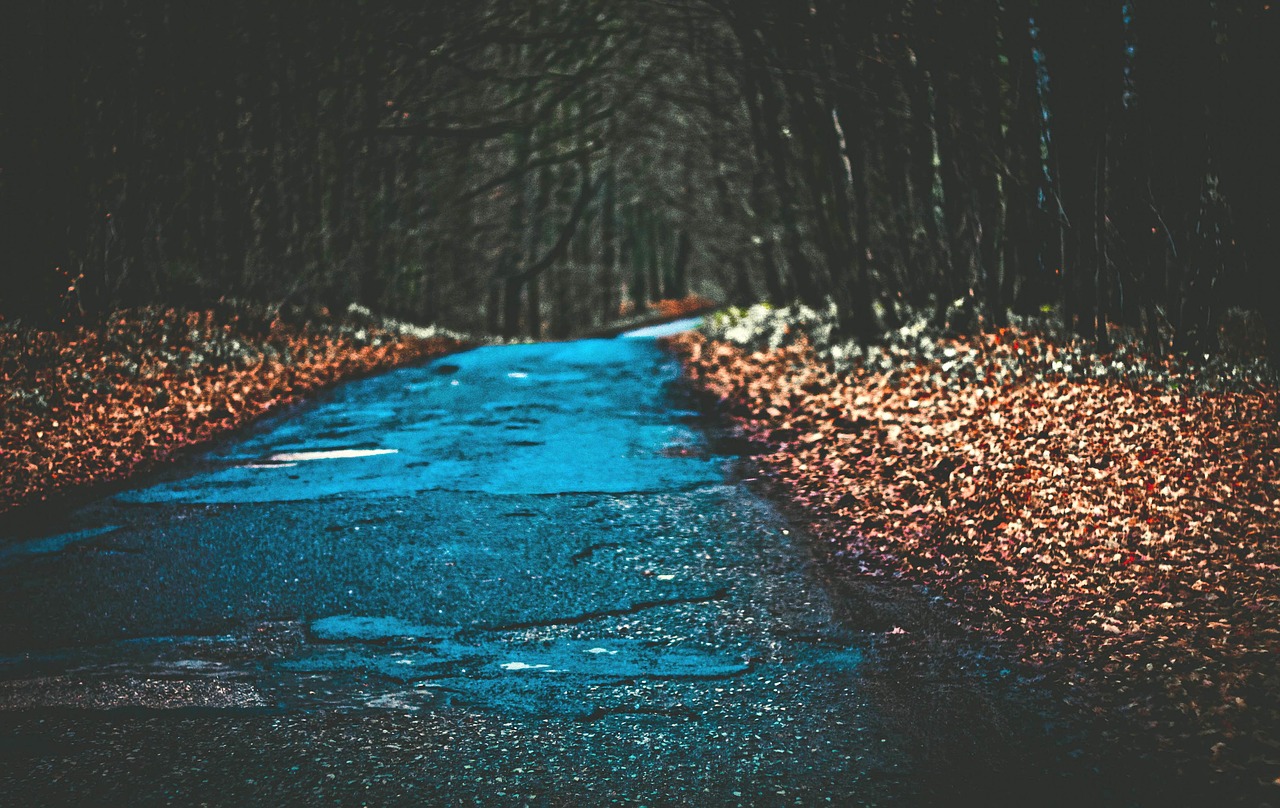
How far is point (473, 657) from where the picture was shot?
5484 millimetres

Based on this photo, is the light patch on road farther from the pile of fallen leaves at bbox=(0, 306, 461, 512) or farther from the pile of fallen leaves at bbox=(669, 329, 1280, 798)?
the pile of fallen leaves at bbox=(669, 329, 1280, 798)

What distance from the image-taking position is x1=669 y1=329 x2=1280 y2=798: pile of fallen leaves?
4.83 meters

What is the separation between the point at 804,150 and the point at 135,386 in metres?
11.4

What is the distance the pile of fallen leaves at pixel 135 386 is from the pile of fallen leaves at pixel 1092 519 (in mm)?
6110

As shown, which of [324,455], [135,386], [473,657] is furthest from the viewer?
[135,386]

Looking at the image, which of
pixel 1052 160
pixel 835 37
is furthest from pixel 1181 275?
pixel 835 37

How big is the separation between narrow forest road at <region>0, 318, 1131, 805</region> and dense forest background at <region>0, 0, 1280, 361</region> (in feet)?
16.4

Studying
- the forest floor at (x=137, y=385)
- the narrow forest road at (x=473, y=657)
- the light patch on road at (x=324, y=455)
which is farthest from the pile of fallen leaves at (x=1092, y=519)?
the forest floor at (x=137, y=385)

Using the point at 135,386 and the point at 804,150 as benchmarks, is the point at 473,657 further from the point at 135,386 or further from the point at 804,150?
the point at 804,150

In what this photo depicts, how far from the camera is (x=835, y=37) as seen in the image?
567 inches

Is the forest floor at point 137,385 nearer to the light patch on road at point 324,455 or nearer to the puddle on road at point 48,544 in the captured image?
the light patch on road at point 324,455

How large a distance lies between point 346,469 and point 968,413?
5.69 metres

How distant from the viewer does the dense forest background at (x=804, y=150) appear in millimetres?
10867

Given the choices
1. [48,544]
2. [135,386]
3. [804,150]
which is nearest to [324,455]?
[48,544]
